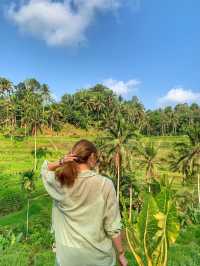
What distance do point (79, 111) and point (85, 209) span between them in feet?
293

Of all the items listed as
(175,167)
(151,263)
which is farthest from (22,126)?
(151,263)

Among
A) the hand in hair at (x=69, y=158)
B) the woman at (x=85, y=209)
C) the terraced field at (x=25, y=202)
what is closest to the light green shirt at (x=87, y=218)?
the woman at (x=85, y=209)

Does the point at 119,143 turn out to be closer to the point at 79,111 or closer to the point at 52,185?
the point at 52,185

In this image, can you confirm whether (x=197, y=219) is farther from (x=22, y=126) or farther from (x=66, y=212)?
(x=22, y=126)

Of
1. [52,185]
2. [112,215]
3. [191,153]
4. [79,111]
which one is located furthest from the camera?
[79,111]

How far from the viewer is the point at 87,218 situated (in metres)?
3.66

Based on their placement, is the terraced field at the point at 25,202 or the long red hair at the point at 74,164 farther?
the terraced field at the point at 25,202

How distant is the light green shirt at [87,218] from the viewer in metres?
3.64

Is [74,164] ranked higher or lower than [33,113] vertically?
lower

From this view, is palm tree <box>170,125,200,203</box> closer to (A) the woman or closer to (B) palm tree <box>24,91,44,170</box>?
(B) palm tree <box>24,91,44,170</box>

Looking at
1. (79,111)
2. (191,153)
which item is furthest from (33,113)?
(191,153)

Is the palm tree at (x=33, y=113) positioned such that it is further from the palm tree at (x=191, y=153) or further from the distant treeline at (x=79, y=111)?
the palm tree at (x=191, y=153)

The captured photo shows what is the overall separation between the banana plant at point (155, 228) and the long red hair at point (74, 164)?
0.47 metres

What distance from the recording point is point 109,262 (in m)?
3.75
